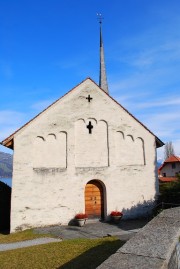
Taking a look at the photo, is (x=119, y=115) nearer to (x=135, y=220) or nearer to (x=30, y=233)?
(x=135, y=220)

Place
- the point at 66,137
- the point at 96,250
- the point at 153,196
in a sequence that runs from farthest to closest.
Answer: the point at 153,196, the point at 66,137, the point at 96,250

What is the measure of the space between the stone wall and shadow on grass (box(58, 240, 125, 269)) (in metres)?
2.66

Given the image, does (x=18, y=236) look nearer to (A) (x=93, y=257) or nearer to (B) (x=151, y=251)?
(A) (x=93, y=257)

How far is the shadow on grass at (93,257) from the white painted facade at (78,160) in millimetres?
6121

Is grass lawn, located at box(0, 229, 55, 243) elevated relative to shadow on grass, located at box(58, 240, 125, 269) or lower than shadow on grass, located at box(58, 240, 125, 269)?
lower

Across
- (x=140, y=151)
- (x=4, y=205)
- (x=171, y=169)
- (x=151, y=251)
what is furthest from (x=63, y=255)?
(x=171, y=169)

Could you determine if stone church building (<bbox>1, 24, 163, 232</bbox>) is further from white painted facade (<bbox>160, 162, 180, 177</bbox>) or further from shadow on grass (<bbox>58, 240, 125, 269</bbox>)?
white painted facade (<bbox>160, 162, 180, 177</bbox>)

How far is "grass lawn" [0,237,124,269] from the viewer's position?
8.04 m

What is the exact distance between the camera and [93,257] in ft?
27.9

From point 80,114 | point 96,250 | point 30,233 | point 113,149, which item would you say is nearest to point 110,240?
point 96,250

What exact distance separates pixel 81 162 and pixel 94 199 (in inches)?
104

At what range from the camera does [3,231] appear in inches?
609

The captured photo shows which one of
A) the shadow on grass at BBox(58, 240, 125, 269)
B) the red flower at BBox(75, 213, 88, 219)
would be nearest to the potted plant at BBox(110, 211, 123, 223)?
the red flower at BBox(75, 213, 88, 219)

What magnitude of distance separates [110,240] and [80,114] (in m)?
8.72
